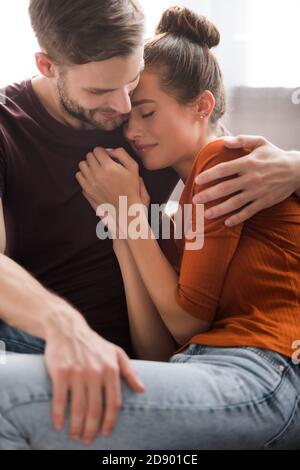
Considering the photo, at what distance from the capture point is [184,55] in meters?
1.35

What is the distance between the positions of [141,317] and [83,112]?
1.41ft

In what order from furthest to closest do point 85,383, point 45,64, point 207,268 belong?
point 45,64 → point 207,268 → point 85,383

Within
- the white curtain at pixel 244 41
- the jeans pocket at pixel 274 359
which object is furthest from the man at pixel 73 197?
the white curtain at pixel 244 41

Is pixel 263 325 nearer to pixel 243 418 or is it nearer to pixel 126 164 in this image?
pixel 243 418

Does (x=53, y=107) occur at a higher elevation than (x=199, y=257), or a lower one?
higher

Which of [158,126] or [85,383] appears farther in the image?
[158,126]

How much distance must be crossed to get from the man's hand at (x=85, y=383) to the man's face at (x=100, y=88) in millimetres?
499

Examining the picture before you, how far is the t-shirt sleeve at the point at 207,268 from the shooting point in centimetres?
118

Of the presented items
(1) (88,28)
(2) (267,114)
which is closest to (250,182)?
(1) (88,28)

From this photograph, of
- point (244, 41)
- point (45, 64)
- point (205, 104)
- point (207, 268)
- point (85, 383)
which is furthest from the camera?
point (244, 41)

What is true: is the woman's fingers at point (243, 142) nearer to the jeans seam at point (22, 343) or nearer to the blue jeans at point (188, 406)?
the blue jeans at point (188, 406)

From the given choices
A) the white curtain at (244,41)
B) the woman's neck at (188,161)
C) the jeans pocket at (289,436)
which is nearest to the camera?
the jeans pocket at (289,436)

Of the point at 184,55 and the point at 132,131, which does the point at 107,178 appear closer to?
the point at 132,131
